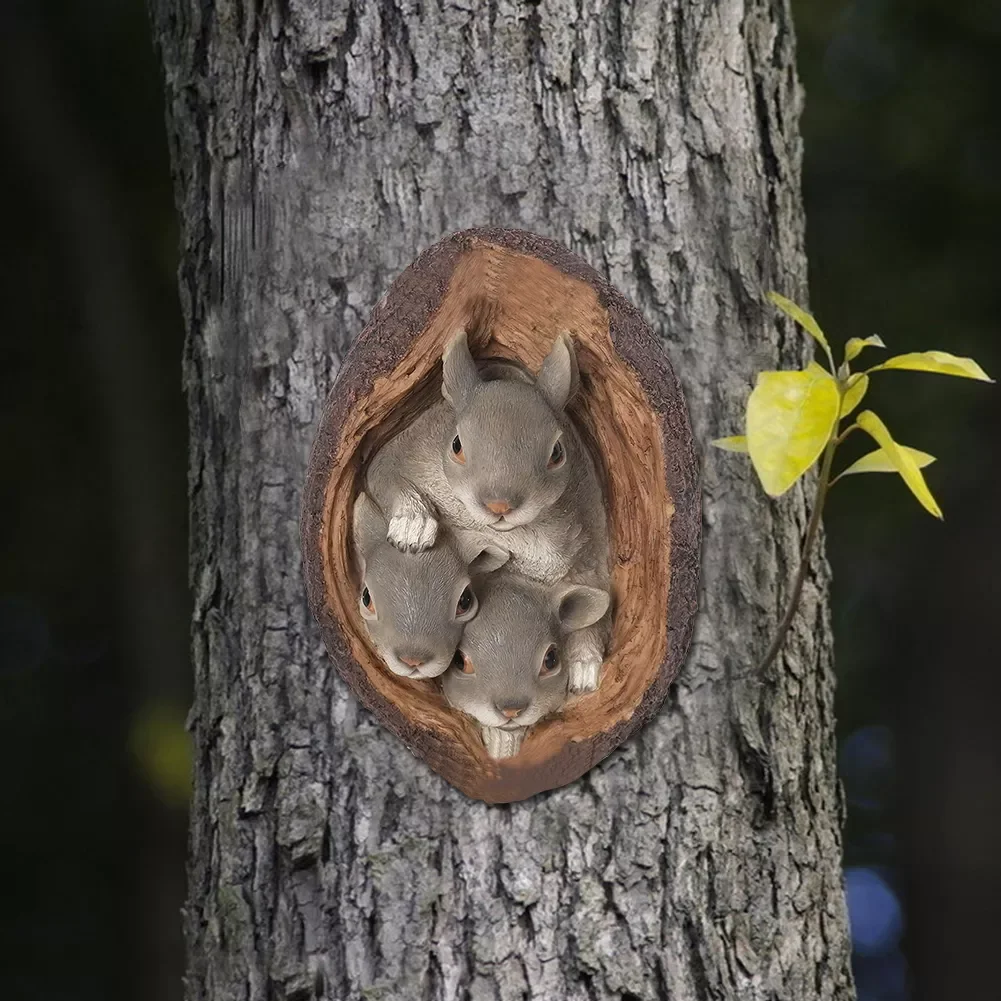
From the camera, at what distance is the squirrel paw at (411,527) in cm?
204

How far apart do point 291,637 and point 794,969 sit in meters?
0.94

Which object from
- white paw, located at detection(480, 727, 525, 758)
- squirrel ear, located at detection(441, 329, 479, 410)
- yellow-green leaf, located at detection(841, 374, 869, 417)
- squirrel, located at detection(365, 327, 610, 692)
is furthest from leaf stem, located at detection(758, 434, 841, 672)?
squirrel ear, located at detection(441, 329, 479, 410)

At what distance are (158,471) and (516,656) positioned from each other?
2.73 m

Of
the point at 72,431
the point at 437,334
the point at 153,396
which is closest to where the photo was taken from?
the point at 437,334

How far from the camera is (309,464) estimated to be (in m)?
2.03

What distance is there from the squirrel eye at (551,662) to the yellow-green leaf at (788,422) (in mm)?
548

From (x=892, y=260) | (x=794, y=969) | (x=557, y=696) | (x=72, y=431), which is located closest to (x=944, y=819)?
(x=892, y=260)

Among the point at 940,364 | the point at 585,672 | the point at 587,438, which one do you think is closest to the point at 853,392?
the point at 940,364

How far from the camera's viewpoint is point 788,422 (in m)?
1.68

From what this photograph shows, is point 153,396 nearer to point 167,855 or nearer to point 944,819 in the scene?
point 167,855

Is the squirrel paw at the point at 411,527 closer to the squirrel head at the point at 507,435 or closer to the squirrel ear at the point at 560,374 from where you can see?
the squirrel head at the point at 507,435

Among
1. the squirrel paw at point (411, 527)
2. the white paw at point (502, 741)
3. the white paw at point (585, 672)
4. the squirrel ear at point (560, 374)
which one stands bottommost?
the white paw at point (502, 741)

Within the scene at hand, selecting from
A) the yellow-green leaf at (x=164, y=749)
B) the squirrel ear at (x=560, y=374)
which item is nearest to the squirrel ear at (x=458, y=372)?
the squirrel ear at (x=560, y=374)

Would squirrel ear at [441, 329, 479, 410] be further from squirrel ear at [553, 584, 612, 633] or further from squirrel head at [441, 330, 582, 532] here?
squirrel ear at [553, 584, 612, 633]
